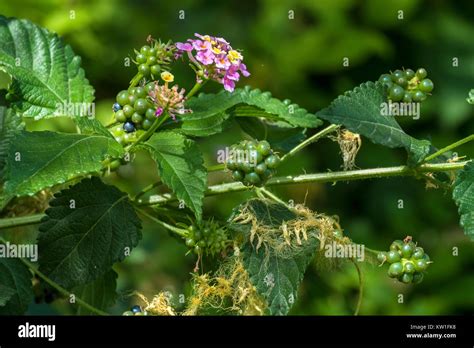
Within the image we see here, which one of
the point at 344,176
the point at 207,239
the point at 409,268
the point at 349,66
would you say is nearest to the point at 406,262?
the point at 409,268

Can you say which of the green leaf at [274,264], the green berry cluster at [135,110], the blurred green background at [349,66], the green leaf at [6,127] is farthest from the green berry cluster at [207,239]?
the blurred green background at [349,66]

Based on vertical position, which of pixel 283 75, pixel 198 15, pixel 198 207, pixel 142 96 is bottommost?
pixel 198 207

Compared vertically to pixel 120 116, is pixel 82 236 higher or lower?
lower

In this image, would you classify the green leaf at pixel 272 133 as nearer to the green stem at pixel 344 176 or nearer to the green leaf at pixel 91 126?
the green stem at pixel 344 176

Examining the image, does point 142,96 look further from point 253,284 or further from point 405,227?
point 405,227

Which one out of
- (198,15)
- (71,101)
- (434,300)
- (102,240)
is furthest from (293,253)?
(198,15)

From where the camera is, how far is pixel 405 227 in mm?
2861

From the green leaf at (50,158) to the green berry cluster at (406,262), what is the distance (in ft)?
1.06

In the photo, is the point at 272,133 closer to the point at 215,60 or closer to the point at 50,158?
the point at 215,60

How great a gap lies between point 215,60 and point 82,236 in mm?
245

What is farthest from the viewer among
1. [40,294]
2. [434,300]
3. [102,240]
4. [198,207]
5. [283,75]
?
[283,75]

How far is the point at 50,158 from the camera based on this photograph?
0.92 metres
